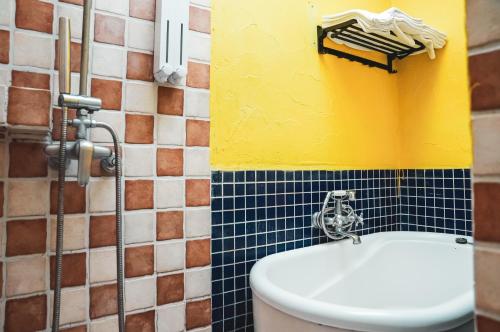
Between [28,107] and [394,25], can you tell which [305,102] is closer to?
[394,25]

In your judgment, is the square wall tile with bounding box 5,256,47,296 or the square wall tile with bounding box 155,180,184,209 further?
the square wall tile with bounding box 155,180,184,209

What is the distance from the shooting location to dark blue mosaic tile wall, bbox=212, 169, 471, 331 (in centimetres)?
125

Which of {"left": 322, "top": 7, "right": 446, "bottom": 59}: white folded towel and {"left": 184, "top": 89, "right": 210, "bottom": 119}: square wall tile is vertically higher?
{"left": 322, "top": 7, "right": 446, "bottom": 59}: white folded towel

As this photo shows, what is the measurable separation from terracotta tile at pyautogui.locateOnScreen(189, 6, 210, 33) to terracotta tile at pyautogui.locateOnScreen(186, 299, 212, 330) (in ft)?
3.26

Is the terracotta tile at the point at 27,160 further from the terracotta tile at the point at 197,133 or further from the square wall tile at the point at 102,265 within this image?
the terracotta tile at the point at 197,133

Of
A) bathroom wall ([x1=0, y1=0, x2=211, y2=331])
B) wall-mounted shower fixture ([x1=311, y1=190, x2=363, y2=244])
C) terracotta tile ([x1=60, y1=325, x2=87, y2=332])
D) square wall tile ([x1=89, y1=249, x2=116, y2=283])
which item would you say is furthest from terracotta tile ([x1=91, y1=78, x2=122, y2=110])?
wall-mounted shower fixture ([x1=311, y1=190, x2=363, y2=244])

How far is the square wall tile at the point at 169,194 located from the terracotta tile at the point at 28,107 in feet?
1.36

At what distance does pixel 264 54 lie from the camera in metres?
1.41

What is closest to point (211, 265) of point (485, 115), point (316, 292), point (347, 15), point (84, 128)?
point (316, 292)

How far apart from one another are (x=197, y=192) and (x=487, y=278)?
0.96 meters

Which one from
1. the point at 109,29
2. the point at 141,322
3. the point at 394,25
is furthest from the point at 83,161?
the point at 394,25

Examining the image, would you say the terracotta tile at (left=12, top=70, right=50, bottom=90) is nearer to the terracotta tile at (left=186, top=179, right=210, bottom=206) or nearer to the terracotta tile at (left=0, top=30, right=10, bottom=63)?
the terracotta tile at (left=0, top=30, right=10, bottom=63)

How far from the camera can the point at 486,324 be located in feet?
1.11

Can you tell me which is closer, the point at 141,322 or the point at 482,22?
the point at 482,22
